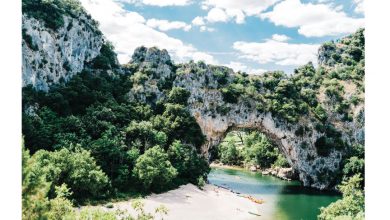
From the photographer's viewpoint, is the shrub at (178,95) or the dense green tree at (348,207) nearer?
the dense green tree at (348,207)

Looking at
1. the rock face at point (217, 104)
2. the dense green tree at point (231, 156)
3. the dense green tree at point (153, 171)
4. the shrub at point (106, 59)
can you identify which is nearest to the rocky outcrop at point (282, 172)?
the rock face at point (217, 104)

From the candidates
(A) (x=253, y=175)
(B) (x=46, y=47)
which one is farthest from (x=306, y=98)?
(B) (x=46, y=47)

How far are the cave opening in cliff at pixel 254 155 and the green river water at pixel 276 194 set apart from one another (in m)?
2.05

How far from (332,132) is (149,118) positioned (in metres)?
17.3

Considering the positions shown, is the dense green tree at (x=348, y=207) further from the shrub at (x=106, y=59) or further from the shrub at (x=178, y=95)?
the shrub at (x=106, y=59)

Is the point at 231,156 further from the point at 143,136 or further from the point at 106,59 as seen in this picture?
the point at 143,136

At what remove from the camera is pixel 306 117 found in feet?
123

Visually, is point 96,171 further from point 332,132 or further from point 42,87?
point 332,132

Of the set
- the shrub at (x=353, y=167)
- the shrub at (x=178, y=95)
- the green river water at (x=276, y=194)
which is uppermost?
the shrub at (x=178, y=95)

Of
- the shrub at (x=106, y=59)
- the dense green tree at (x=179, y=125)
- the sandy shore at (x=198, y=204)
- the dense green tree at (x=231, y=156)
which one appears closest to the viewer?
the sandy shore at (x=198, y=204)

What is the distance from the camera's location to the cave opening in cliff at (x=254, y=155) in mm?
42634

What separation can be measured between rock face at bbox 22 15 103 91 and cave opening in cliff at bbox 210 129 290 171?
628 inches

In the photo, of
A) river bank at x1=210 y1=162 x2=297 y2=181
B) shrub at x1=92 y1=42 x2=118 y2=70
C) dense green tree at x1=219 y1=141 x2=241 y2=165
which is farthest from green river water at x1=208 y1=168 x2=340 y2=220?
shrub at x1=92 y1=42 x2=118 y2=70

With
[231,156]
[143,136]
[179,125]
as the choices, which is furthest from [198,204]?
[231,156]
